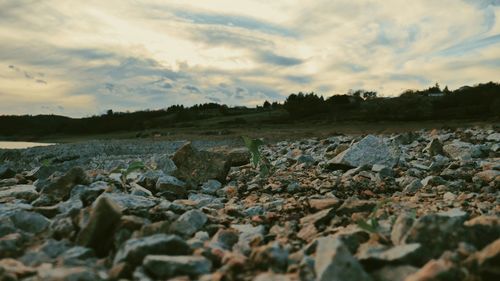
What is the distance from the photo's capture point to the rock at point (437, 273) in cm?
211

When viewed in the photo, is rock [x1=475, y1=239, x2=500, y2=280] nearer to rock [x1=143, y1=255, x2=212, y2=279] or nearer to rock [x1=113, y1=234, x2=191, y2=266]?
rock [x1=143, y1=255, x2=212, y2=279]

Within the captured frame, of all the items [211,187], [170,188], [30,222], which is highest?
[30,222]

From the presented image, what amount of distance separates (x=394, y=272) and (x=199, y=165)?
4827mm

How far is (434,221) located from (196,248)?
4.25 ft

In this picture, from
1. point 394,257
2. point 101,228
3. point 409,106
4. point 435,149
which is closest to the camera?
point 394,257

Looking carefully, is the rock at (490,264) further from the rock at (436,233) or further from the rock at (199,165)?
the rock at (199,165)

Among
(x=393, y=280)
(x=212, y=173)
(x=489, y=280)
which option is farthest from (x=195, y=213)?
(x=212, y=173)

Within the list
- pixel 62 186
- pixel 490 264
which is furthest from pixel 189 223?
pixel 62 186

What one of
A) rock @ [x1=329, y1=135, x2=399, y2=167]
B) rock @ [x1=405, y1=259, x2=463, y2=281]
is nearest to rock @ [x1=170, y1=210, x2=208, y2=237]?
rock @ [x1=405, y1=259, x2=463, y2=281]

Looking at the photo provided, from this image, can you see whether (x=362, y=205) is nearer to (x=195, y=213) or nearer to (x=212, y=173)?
(x=195, y=213)

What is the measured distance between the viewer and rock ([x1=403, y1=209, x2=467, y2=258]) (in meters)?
2.58

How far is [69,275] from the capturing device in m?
2.23

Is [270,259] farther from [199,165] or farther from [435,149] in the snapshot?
[435,149]

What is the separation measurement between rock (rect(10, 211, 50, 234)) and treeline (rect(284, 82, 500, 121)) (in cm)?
2915
